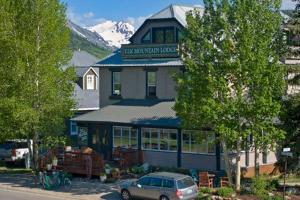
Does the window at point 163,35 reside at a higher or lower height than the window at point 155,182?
higher

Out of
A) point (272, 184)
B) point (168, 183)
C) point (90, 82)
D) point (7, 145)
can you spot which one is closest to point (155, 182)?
point (168, 183)

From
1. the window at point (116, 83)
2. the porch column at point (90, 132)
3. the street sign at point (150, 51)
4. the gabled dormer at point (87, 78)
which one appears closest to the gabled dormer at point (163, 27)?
the street sign at point (150, 51)

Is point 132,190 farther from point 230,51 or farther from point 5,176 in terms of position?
point 5,176

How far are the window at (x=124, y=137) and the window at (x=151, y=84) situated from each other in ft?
11.1

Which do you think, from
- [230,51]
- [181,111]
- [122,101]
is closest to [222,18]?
[230,51]

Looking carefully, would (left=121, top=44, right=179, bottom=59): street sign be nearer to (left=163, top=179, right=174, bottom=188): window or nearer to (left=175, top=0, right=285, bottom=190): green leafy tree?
(left=175, top=0, right=285, bottom=190): green leafy tree

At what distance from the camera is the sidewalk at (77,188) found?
30.9 m

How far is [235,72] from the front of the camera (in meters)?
29.3

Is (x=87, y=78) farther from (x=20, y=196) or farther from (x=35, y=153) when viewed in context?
(x=20, y=196)

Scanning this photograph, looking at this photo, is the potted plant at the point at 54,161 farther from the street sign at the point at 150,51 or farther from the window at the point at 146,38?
the window at the point at 146,38

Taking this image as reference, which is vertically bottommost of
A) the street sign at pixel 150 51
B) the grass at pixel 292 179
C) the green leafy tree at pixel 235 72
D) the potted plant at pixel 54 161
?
the grass at pixel 292 179

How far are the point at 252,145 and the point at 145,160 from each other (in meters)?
10.7

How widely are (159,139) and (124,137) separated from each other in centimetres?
322

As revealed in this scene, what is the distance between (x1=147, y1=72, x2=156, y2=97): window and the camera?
139ft
